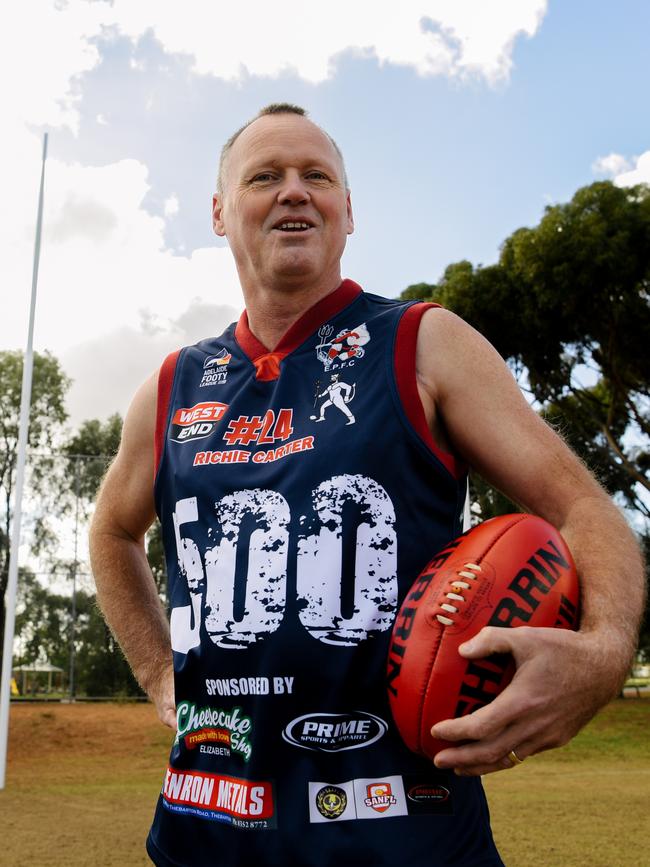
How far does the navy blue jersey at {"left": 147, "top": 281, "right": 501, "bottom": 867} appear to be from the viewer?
1562 mm

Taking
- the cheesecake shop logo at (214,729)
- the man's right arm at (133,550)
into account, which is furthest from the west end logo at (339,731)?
the man's right arm at (133,550)

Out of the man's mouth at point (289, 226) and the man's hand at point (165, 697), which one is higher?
the man's mouth at point (289, 226)

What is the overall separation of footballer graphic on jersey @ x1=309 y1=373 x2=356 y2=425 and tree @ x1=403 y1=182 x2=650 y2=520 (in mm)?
14700

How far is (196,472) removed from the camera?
1890mm

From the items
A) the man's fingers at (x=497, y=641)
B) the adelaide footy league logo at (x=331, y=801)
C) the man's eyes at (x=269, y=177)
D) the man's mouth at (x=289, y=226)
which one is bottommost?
the adelaide footy league logo at (x=331, y=801)

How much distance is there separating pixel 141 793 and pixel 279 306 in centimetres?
882

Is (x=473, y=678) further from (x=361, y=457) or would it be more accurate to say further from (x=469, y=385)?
(x=469, y=385)

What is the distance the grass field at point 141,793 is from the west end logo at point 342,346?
→ 15.1ft

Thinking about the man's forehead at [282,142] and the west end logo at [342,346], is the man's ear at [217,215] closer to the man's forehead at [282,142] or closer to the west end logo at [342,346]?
the man's forehead at [282,142]

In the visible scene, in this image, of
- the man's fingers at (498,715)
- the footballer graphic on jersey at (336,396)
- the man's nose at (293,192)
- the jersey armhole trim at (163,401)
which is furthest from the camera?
the jersey armhole trim at (163,401)

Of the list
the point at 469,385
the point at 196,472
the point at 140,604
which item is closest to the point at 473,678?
the point at 469,385

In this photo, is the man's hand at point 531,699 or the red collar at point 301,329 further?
the red collar at point 301,329

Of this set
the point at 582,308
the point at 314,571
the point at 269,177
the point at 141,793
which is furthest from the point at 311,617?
the point at 582,308

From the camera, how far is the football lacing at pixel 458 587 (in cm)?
145
